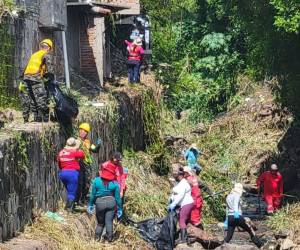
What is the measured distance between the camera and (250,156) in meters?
27.8

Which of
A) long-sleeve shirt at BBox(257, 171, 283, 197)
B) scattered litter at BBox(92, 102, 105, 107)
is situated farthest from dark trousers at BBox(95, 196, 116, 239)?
long-sleeve shirt at BBox(257, 171, 283, 197)

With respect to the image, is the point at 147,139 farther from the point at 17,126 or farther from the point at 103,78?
the point at 17,126

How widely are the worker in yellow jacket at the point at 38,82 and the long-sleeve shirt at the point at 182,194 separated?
2.82m

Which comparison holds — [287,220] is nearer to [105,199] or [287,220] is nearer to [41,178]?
[105,199]

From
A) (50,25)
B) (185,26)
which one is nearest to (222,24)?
(185,26)

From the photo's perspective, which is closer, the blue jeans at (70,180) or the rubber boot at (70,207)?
the blue jeans at (70,180)

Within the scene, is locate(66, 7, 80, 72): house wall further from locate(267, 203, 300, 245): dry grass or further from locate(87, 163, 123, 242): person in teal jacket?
locate(87, 163, 123, 242): person in teal jacket

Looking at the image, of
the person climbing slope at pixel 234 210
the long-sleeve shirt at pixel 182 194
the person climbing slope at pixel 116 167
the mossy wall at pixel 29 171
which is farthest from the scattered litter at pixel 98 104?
the person climbing slope at pixel 234 210

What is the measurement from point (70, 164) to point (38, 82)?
5.26 ft

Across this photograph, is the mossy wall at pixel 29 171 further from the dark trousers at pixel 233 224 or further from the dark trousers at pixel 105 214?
the dark trousers at pixel 233 224

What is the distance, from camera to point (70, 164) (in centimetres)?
1389

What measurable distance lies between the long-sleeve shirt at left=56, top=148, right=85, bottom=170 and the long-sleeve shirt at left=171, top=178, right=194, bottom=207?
2.11 metres

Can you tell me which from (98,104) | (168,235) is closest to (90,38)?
(98,104)

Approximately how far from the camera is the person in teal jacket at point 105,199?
44.5 feet
